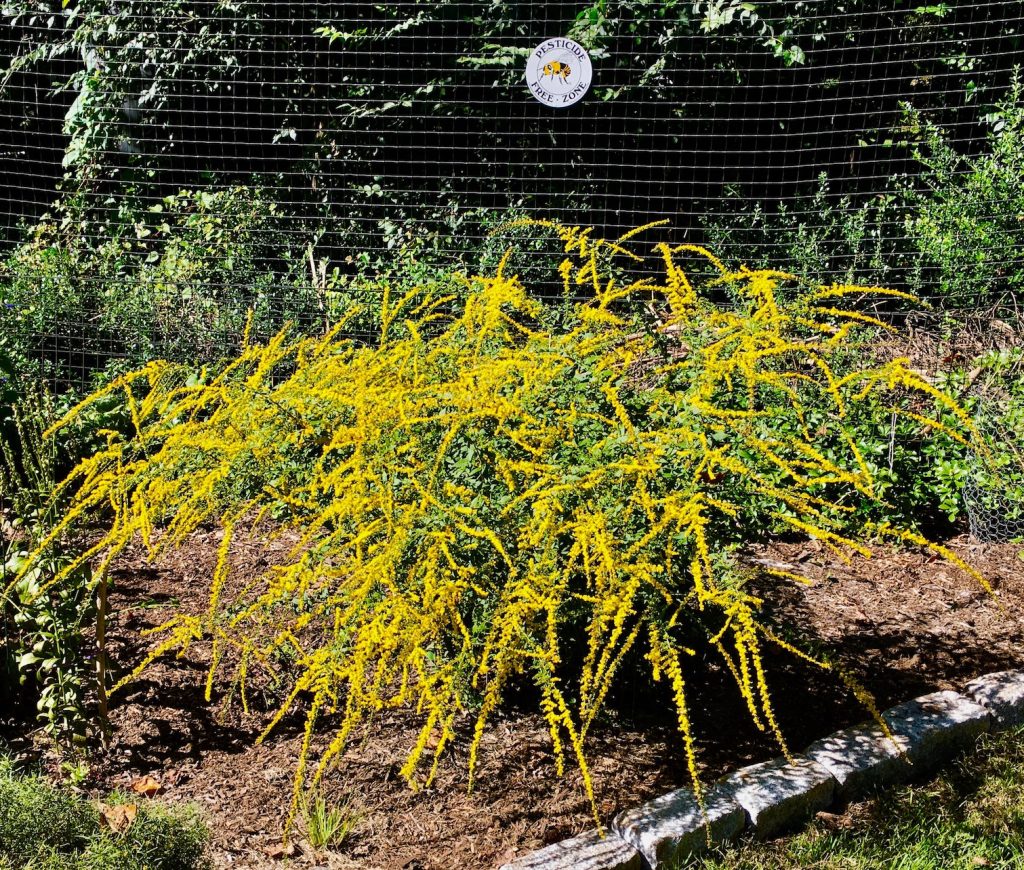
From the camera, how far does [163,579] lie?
13.0 feet

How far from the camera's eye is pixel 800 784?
2910mm

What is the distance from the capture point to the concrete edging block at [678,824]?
2682mm

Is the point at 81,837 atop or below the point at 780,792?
atop

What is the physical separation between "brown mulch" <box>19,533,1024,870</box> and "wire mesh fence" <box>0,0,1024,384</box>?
2735 mm

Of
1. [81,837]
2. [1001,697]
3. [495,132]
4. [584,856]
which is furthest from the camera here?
[495,132]

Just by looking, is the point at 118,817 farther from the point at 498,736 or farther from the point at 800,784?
the point at 800,784

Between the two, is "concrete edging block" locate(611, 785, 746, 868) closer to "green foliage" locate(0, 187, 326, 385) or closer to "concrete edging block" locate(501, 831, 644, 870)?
"concrete edging block" locate(501, 831, 644, 870)

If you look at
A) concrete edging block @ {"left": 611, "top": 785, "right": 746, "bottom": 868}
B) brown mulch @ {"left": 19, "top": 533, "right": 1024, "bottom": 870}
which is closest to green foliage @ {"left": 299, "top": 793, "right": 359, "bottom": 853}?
brown mulch @ {"left": 19, "top": 533, "right": 1024, "bottom": 870}

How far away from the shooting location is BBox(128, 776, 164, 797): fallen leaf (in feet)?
9.39

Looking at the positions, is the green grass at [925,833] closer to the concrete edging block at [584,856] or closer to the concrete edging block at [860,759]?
the concrete edging block at [860,759]

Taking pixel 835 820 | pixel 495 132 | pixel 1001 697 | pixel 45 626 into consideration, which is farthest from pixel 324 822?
pixel 495 132

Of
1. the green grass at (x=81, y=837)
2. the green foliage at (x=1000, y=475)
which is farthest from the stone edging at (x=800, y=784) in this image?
the green foliage at (x=1000, y=475)

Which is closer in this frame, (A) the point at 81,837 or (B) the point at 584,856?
(A) the point at 81,837

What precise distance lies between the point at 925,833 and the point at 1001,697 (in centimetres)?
66
